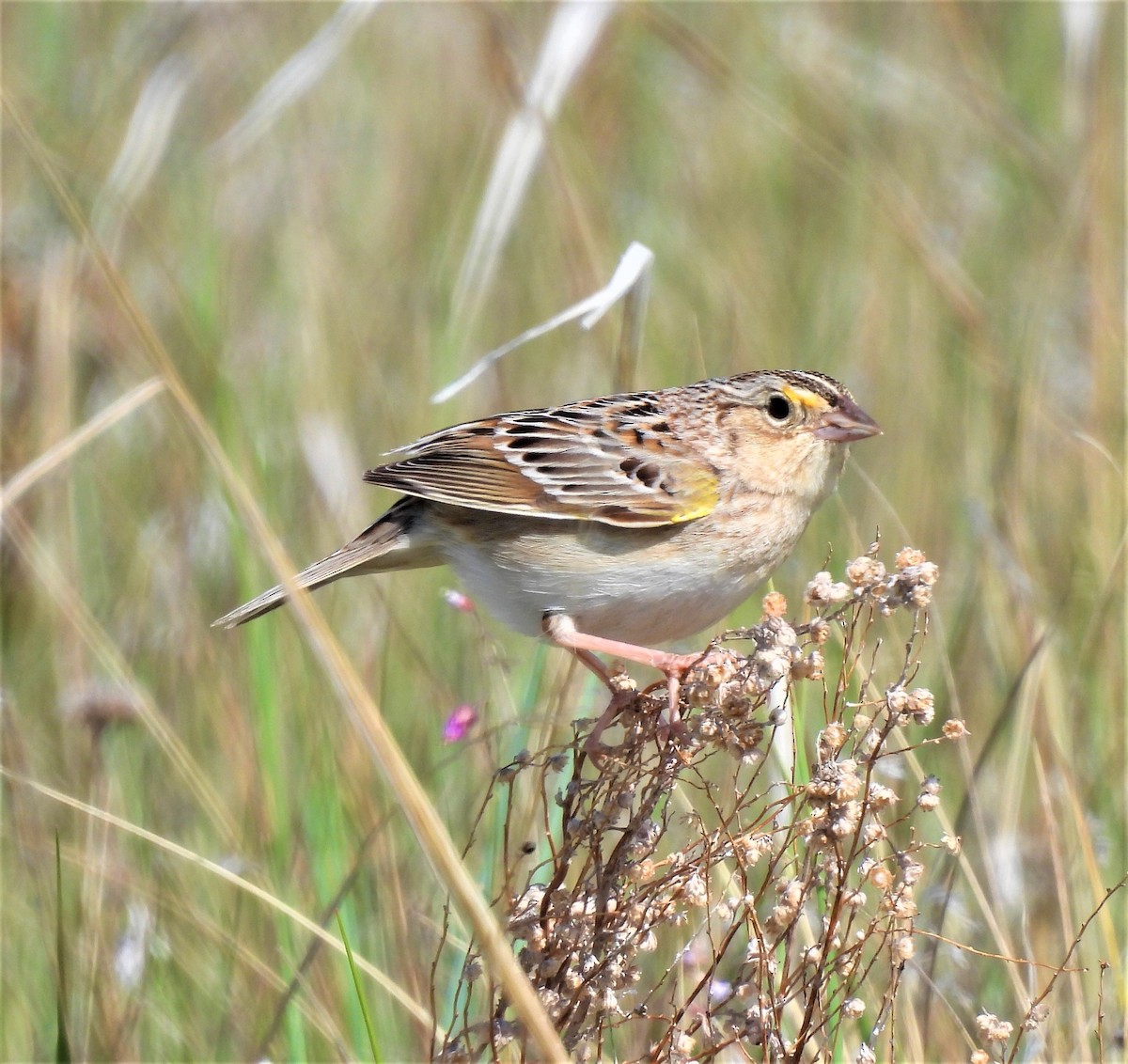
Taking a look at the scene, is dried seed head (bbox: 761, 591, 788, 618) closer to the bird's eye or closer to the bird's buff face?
the bird's buff face

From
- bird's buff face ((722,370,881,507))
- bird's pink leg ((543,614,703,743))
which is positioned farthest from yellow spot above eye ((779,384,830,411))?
bird's pink leg ((543,614,703,743))

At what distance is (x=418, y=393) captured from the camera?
5.33 m

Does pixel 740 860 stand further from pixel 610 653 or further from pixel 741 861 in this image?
pixel 610 653

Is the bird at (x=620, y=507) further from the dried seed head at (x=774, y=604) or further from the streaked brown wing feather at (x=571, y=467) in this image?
the dried seed head at (x=774, y=604)

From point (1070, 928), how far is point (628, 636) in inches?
42.1

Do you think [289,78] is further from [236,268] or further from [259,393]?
[236,268]

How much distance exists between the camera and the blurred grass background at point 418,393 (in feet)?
10.5

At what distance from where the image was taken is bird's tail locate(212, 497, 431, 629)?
3.18 meters

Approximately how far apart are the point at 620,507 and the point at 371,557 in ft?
1.86

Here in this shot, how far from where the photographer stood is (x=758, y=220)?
6.42 meters

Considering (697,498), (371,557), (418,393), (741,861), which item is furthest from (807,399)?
(418,393)

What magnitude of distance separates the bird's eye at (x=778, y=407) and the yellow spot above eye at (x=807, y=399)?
0.03 metres

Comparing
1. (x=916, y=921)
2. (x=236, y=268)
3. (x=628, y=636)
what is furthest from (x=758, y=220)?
(x=916, y=921)

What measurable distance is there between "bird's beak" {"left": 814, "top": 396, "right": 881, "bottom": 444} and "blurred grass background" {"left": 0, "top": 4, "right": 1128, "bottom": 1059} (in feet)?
0.99
